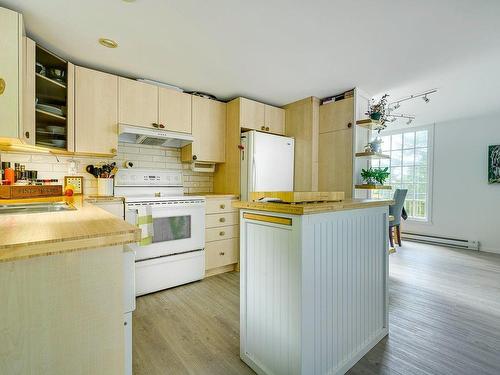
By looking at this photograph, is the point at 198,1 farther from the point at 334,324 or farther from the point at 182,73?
the point at 334,324

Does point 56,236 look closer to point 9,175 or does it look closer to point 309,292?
point 309,292

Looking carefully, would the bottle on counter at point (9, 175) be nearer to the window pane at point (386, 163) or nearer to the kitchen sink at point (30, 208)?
the kitchen sink at point (30, 208)

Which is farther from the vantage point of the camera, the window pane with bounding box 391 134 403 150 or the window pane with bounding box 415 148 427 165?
the window pane with bounding box 391 134 403 150

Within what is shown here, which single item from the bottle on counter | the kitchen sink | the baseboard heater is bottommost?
the baseboard heater

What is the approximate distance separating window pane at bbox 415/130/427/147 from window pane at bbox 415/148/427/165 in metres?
0.10

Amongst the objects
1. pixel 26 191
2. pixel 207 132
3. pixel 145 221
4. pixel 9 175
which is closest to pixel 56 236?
pixel 26 191

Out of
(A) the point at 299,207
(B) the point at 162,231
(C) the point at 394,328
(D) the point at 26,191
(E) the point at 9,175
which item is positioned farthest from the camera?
(B) the point at 162,231

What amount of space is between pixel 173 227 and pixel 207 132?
1.33 metres

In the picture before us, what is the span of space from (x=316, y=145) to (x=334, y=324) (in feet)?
8.31

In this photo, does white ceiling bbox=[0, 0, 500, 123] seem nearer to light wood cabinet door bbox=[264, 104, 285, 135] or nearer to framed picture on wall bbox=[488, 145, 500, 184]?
light wood cabinet door bbox=[264, 104, 285, 135]

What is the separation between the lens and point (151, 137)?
8.95 feet

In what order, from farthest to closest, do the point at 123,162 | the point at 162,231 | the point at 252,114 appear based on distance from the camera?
the point at 252,114 → the point at 123,162 → the point at 162,231

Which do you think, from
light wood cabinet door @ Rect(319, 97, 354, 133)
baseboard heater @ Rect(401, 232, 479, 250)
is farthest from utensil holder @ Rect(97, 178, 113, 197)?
baseboard heater @ Rect(401, 232, 479, 250)

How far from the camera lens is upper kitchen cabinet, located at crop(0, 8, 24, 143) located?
1589mm
